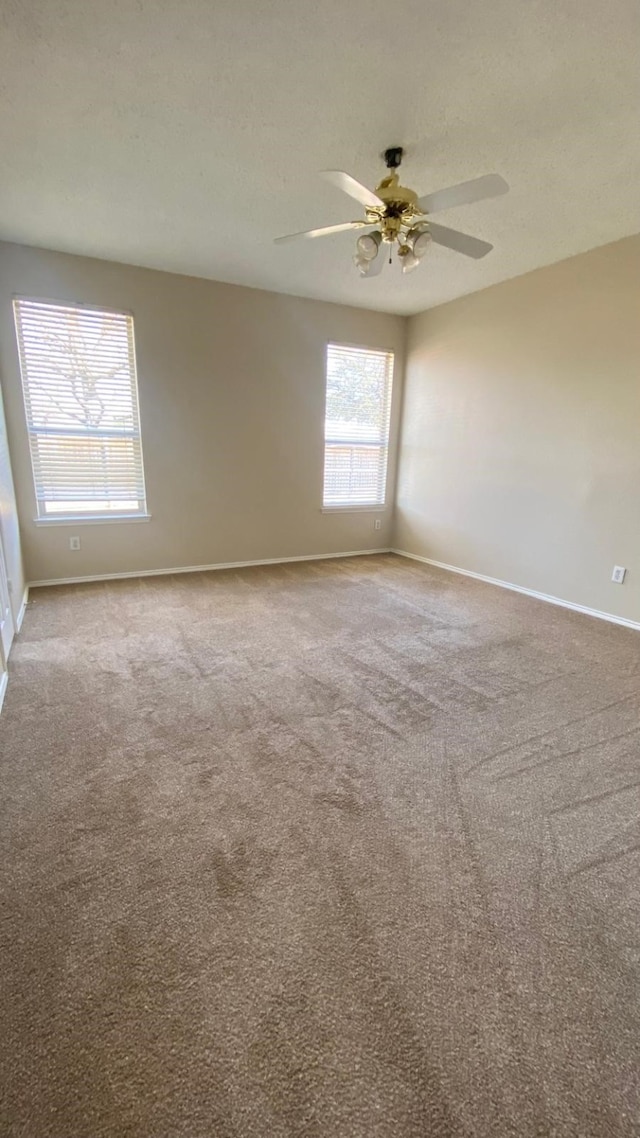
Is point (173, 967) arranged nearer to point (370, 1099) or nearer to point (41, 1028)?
point (41, 1028)

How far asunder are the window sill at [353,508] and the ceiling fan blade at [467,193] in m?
3.30

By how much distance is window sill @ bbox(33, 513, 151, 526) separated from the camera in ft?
12.9

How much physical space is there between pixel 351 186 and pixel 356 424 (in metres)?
3.29

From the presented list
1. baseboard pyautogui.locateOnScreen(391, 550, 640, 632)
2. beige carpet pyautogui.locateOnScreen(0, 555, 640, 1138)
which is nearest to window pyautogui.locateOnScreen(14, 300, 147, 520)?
beige carpet pyautogui.locateOnScreen(0, 555, 640, 1138)

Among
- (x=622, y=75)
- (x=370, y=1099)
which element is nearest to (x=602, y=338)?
(x=622, y=75)

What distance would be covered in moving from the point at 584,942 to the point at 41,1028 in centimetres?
131

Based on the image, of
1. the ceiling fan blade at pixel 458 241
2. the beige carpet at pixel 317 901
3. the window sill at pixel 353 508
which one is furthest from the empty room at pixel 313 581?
the window sill at pixel 353 508

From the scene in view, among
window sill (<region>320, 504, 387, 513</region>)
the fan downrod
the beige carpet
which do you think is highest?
the fan downrod

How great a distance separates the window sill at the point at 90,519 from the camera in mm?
3928

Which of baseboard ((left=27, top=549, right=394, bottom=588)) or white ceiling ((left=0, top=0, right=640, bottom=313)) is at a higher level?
white ceiling ((left=0, top=0, right=640, bottom=313))

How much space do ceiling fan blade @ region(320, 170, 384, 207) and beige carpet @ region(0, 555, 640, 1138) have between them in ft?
7.59

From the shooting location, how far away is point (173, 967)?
110cm

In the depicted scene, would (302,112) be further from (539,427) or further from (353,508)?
(353,508)

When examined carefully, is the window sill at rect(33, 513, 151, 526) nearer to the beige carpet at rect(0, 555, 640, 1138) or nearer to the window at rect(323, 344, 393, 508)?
the beige carpet at rect(0, 555, 640, 1138)
